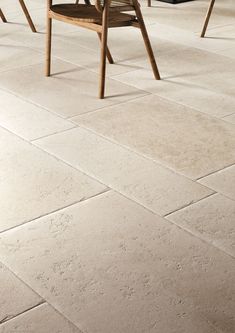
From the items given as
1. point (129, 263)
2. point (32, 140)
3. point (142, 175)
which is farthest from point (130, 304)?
point (32, 140)

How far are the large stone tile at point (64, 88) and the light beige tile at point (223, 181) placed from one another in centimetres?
89

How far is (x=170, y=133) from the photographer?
301cm

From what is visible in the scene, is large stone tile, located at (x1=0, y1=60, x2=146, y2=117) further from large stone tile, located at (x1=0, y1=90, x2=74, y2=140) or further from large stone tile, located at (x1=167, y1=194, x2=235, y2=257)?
large stone tile, located at (x1=167, y1=194, x2=235, y2=257)

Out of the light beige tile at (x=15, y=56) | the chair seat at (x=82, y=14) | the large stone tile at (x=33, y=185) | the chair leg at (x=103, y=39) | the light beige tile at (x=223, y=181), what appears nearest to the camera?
the large stone tile at (x=33, y=185)

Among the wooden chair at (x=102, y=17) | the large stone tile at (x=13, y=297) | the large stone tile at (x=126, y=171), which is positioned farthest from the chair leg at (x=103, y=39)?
the large stone tile at (x=13, y=297)

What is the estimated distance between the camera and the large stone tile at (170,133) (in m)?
2.76

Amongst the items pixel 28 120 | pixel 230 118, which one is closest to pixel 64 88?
pixel 28 120

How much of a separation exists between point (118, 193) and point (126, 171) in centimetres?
19

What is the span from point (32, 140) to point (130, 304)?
122 cm

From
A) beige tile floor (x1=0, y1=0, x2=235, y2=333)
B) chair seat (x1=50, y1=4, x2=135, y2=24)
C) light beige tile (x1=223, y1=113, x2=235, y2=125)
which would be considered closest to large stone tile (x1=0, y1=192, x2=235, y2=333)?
beige tile floor (x1=0, y1=0, x2=235, y2=333)

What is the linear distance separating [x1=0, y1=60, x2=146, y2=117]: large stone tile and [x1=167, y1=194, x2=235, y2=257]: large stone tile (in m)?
1.04

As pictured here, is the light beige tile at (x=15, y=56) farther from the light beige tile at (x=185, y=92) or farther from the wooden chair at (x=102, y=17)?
the light beige tile at (x=185, y=92)

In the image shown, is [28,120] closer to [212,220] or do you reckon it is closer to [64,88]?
[64,88]

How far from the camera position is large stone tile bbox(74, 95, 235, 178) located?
109 inches
